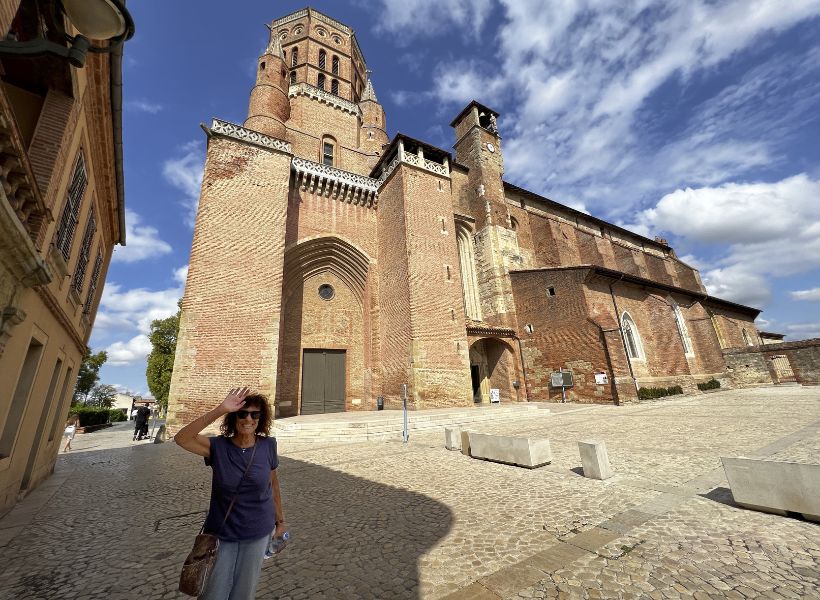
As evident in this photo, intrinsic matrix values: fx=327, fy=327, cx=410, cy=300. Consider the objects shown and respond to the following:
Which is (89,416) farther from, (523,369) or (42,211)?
(523,369)

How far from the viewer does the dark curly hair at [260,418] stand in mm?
1930

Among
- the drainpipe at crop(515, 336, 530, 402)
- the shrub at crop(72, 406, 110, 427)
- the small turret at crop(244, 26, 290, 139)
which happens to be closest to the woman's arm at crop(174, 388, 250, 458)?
the drainpipe at crop(515, 336, 530, 402)

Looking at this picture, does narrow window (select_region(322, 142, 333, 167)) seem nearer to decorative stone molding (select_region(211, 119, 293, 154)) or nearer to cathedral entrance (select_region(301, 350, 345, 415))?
decorative stone molding (select_region(211, 119, 293, 154))

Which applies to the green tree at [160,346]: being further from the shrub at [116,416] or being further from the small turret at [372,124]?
the shrub at [116,416]

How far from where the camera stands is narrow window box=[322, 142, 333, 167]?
71.1 feet

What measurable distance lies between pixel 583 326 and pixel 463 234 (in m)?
9.24

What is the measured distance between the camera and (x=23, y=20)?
157 inches

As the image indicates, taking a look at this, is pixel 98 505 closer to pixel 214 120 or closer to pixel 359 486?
pixel 359 486

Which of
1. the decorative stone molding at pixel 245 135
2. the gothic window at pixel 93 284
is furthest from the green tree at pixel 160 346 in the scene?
the gothic window at pixel 93 284

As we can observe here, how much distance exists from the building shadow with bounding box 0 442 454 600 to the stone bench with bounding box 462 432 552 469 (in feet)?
7.17

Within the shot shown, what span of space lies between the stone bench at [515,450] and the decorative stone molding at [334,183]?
1552 cm

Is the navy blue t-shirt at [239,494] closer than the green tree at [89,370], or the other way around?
the navy blue t-shirt at [239,494]

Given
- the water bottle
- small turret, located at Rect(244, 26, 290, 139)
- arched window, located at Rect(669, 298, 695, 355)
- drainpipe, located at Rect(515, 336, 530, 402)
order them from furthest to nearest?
arched window, located at Rect(669, 298, 695, 355), small turret, located at Rect(244, 26, 290, 139), drainpipe, located at Rect(515, 336, 530, 402), the water bottle

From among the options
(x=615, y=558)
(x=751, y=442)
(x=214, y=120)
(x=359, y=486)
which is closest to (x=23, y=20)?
(x=359, y=486)
